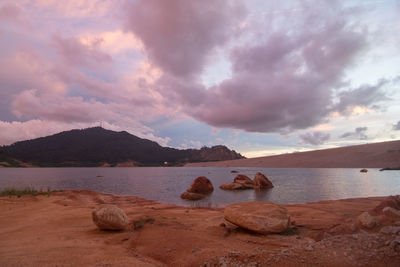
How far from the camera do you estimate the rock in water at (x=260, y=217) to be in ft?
22.5

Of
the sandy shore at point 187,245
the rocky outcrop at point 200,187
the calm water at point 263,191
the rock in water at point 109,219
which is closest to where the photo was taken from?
the sandy shore at point 187,245

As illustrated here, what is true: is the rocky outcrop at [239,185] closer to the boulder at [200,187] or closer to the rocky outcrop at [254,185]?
the rocky outcrop at [254,185]

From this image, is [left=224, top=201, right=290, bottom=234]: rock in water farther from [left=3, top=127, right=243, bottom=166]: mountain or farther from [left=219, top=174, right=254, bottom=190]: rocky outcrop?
[left=3, top=127, right=243, bottom=166]: mountain

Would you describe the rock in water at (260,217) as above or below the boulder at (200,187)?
above

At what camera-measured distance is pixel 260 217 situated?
7035 millimetres

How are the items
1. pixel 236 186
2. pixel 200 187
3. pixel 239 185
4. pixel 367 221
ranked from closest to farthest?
1. pixel 367 221
2. pixel 200 187
3. pixel 236 186
4. pixel 239 185

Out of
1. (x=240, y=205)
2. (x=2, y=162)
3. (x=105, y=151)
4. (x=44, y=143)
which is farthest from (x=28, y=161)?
(x=240, y=205)

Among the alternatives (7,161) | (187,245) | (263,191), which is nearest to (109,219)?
(187,245)

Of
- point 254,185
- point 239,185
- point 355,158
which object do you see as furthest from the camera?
point 355,158

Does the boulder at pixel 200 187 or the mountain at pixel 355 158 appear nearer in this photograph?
the boulder at pixel 200 187

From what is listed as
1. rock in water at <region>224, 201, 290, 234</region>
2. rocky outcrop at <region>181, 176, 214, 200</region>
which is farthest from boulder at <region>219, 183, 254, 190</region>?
rock in water at <region>224, 201, 290, 234</region>

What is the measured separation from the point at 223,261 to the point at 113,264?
2203mm

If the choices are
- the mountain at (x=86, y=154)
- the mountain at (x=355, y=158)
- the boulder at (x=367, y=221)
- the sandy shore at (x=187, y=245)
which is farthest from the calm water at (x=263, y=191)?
the mountain at (x=86, y=154)

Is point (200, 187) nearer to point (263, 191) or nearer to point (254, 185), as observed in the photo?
point (263, 191)
